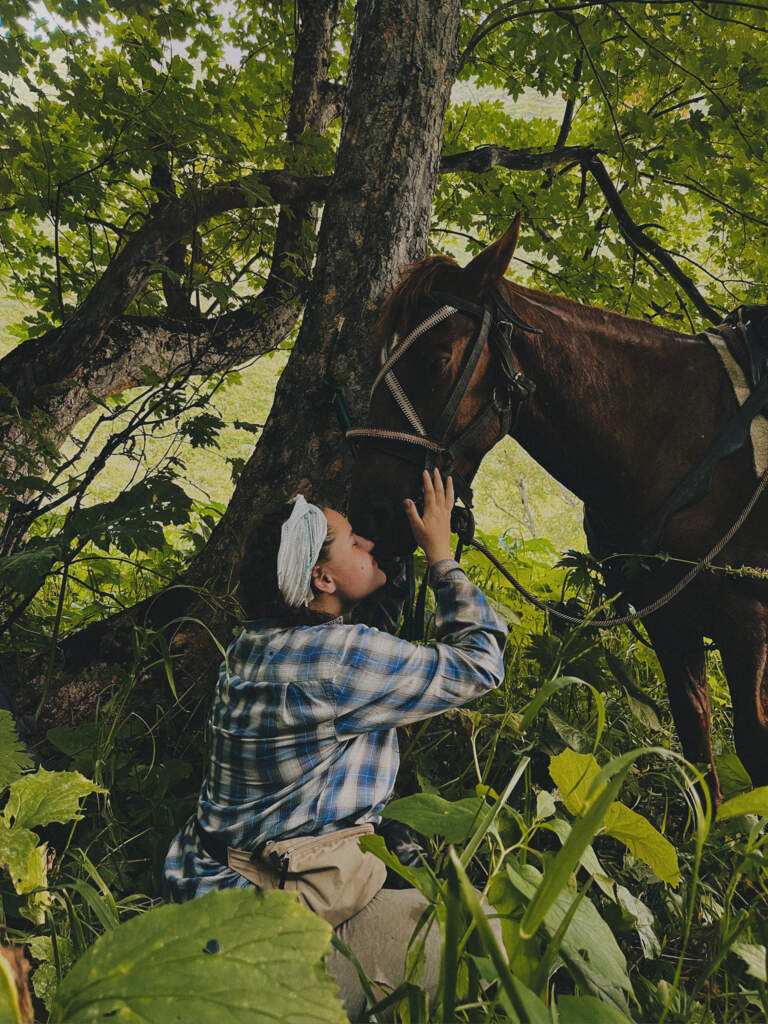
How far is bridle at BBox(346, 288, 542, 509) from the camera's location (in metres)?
2.00

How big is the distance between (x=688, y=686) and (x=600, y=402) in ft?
3.82

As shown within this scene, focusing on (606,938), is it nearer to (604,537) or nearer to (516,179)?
(604,537)

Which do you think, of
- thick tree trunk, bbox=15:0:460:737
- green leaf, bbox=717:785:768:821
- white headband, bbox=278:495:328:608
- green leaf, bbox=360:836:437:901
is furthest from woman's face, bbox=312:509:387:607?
green leaf, bbox=717:785:768:821

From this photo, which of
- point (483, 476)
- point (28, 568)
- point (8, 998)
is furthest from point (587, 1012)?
point (483, 476)

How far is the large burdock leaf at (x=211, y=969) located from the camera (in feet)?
1.81

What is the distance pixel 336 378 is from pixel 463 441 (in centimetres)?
70

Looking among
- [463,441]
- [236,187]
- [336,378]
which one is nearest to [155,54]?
[236,187]

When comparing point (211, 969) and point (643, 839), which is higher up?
point (211, 969)

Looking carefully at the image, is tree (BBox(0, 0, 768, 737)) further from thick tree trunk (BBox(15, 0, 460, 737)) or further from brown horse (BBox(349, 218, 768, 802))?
brown horse (BBox(349, 218, 768, 802))

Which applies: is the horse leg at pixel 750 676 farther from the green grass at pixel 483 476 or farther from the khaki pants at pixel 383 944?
the green grass at pixel 483 476

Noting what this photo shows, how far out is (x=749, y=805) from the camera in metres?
0.93

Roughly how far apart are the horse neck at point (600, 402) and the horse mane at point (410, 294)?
0.89 feet

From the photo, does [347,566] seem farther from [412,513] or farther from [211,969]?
[211,969]

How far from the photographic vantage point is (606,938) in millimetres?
925
